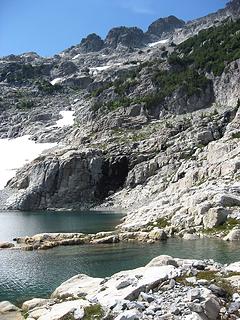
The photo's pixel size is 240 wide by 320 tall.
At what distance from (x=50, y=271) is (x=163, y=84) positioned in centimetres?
12497

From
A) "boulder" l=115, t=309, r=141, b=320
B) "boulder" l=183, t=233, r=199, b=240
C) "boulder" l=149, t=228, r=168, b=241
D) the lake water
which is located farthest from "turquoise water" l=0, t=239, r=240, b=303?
"boulder" l=115, t=309, r=141, b=320

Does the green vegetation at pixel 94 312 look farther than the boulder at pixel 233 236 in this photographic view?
No

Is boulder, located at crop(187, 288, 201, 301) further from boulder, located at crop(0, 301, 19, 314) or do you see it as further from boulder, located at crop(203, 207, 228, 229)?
boulder, located at crop(203, 207, 228, 229)

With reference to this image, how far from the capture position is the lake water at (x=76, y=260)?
134 ft

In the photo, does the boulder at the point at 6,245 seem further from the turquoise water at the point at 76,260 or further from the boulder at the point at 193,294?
the boulder at the point at 193,294

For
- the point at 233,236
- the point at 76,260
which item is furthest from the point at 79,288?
the point at 233,236

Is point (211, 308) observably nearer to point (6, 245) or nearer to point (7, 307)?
point (7, 307)

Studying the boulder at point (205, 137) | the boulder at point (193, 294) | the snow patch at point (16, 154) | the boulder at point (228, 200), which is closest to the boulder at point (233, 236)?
the boulder at point (228, 200)

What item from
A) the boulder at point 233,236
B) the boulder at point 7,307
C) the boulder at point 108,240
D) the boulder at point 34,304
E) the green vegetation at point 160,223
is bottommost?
the boulder at point 7,307

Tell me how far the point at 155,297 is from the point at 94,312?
3.46 meters

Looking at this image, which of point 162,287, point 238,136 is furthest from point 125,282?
point 238,136

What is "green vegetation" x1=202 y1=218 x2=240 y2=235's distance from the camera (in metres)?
59.8

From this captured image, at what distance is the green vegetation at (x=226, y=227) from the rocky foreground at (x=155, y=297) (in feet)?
94.5

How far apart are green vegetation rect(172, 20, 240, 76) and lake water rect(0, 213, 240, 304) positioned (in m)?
103
